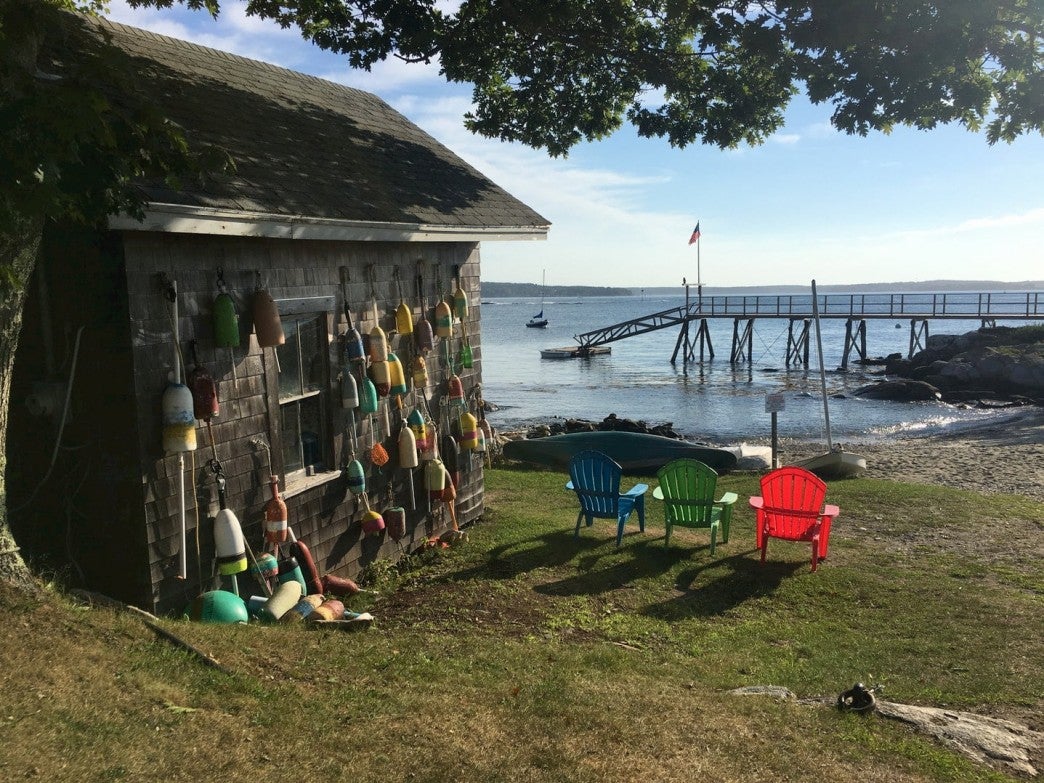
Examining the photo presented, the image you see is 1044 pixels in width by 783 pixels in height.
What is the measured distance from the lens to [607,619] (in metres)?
7.68

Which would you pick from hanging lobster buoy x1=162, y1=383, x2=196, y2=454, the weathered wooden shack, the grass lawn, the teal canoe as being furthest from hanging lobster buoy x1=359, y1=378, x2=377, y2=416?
the teal canoe

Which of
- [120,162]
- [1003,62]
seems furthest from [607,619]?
[1003,62]

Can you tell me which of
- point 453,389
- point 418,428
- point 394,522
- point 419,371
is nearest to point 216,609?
point 394,522

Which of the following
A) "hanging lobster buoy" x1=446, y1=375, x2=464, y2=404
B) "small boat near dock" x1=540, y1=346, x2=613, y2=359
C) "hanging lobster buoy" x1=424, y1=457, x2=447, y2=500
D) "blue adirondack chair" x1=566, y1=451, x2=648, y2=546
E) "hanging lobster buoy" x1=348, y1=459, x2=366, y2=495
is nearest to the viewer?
"hanging lobster buoy" x1=348, y1=459, x2=366, y2=495

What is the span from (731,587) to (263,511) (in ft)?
14.6

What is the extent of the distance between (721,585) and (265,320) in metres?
4.96

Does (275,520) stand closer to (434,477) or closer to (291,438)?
(291,438)

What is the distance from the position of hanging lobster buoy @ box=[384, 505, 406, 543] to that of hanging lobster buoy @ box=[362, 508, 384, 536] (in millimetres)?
391

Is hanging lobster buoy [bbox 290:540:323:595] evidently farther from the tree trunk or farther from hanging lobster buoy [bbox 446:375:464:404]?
hanging lobster buoy [bbox 446:375:464:404]

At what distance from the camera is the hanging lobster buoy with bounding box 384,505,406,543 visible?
9.13 m

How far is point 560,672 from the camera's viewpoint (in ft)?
19.6

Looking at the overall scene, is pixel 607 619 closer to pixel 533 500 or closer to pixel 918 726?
pixel 918 726

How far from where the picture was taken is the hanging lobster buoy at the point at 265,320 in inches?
273

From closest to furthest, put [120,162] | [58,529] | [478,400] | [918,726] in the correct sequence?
[120,162]
[918,726]
[58,529]
[478,400]
